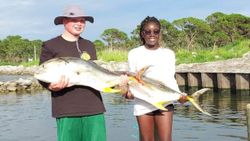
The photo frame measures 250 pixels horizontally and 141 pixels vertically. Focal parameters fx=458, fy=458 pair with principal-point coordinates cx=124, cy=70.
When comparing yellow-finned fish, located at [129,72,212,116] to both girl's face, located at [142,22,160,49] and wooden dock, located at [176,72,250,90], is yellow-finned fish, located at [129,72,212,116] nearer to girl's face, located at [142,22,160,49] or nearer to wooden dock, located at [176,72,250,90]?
girl's face, located at [142,22,160,49]

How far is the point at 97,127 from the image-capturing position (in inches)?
187

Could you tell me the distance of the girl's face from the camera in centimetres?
520

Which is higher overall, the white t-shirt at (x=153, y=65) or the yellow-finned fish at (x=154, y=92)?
the white t-shirt at (x=153, y=65)

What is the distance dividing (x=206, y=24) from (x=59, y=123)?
2279 inches

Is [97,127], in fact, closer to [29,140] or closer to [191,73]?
[29,140]

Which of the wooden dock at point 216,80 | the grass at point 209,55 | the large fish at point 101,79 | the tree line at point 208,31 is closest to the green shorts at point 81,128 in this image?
the large fish at point 101,79

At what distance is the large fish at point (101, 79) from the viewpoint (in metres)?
4.38

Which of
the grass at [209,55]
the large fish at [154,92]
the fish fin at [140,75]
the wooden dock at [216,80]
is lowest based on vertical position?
the wooden dock at [216,80]

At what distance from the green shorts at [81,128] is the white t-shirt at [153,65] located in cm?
63

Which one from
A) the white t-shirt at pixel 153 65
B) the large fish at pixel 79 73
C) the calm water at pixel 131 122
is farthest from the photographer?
the calm water at pixel 131 122

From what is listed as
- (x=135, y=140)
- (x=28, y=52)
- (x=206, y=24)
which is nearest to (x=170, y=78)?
(x=135, y=140)

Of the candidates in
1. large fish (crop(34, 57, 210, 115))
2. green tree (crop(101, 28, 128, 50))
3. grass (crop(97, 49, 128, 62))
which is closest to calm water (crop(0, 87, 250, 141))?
large fish (crop(34, 57, 210, 115))

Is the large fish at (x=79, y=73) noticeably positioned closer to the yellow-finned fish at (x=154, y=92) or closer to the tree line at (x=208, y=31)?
the yellow-finned fish at (x=154, y=92)

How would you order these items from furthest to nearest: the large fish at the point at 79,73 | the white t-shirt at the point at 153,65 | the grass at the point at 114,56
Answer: the grass at the point at 114,56
the white t-shirt at the point at 153,65
the large fish at the point at 79,73
